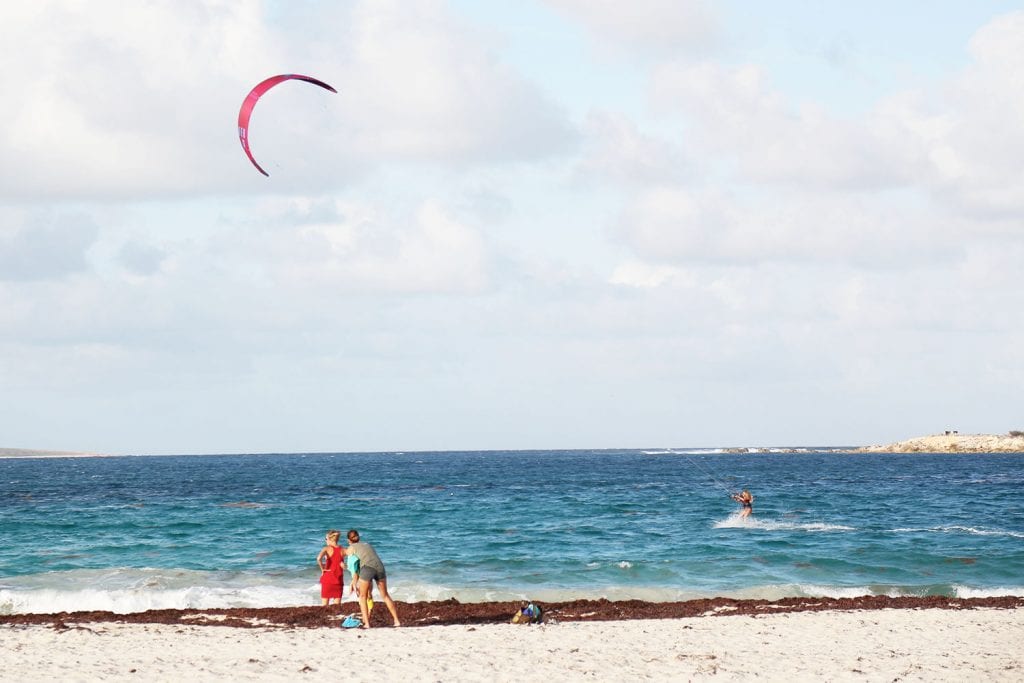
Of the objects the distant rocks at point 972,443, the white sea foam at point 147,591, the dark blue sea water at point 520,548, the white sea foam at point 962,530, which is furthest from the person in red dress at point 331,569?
the distant rocks at point 972,443

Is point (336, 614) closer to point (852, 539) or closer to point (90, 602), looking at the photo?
point (90, 602)

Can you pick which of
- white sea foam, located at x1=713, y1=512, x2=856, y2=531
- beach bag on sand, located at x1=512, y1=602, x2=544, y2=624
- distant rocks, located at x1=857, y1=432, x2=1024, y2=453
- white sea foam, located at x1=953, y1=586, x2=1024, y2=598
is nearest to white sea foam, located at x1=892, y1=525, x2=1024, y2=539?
white sea foam, located at x1=713, y1=512, x2=856, y2=531

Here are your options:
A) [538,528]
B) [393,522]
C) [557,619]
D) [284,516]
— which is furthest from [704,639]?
[284,516]

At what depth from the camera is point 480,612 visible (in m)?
22.9

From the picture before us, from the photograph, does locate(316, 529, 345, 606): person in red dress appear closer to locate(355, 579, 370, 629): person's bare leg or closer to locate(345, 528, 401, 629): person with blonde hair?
locate(345, 528, 401, 629): person with blonde hair

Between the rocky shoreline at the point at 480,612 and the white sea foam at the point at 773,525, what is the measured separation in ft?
52.4

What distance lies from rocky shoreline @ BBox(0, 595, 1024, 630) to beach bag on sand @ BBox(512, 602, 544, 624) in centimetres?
37

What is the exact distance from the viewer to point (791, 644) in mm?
18953

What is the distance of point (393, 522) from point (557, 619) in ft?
82.8

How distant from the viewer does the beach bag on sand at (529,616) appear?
21516mm

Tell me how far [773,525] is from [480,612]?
75.0ft

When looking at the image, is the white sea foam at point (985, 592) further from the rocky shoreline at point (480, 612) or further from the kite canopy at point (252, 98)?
the kite canopy at point (252, 98)

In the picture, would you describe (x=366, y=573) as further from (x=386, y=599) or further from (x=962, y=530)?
(x=962, y=530)

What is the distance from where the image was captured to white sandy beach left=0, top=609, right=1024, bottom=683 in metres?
16.4
